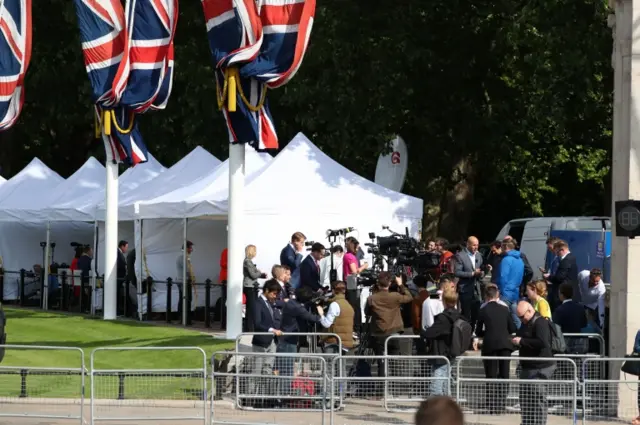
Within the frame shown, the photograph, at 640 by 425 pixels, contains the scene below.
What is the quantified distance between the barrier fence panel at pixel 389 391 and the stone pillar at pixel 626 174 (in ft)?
9.69

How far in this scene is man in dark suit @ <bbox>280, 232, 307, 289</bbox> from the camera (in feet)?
83.7

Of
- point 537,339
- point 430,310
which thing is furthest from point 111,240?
point 537,339

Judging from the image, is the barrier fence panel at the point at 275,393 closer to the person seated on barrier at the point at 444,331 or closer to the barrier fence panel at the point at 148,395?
the barrier fence panel at the point at 148,395

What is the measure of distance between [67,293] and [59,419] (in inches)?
749

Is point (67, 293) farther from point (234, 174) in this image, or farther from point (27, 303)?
point (234, 174)

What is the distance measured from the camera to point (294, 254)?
1020 inches

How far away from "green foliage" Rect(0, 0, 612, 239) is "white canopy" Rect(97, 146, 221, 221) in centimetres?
472

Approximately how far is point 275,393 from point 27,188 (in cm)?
2486

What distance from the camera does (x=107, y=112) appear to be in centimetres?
3086

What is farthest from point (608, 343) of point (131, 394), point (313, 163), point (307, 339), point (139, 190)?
point (139, 190)

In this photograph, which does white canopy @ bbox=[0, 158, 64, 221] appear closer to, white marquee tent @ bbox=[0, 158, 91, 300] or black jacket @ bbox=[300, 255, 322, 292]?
white marquee tent @ bbox=[0, 158, 91, 300]

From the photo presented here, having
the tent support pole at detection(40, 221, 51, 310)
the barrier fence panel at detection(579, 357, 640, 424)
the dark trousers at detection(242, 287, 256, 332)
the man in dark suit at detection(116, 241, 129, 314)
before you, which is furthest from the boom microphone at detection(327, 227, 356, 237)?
the tent support pole at detection(40, 221, 51, 310)

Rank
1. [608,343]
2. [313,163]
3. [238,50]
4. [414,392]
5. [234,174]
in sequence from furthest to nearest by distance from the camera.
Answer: [313,163]
[234,174]
[238,50]
[608,343]
[414,392]

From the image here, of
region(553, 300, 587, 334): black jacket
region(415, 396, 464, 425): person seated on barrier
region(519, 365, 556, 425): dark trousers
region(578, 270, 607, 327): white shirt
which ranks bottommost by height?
region(519, 365, 556, 425): dark trousers
